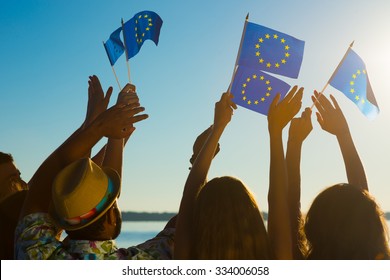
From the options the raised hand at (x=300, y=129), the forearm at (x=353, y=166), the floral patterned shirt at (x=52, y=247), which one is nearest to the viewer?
the floral patterned shirt at (x=52, y=247)

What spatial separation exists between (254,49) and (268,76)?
37 centimetres

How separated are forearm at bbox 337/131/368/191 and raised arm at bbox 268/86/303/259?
27.7 inches

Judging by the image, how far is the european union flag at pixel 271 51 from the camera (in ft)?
21.8

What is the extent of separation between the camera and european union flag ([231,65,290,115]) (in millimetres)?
6461

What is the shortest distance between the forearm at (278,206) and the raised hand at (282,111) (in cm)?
20

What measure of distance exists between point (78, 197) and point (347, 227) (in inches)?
64.1

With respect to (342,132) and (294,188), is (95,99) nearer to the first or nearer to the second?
(294,188)

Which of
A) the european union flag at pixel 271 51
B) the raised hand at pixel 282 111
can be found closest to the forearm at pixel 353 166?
the raised hand at pixel 282 111

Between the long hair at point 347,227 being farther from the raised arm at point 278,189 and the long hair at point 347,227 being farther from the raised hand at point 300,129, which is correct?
the raised hand at point 300,129

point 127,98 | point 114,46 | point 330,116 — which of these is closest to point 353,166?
point 330,116

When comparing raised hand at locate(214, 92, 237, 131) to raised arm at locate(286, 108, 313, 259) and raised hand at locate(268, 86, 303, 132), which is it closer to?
raised hand at locate(268, 86, 303, 132)

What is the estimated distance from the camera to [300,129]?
14.9 ft
